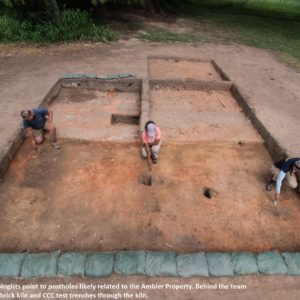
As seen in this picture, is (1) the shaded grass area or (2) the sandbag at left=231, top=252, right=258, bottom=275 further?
(1) the shaded grass area

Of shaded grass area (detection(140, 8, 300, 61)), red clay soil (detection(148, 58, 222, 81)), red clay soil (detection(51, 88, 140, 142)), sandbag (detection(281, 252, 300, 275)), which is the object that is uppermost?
sandbag (detection(281, 252, 300, 275))

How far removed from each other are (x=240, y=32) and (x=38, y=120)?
1311 centimetres

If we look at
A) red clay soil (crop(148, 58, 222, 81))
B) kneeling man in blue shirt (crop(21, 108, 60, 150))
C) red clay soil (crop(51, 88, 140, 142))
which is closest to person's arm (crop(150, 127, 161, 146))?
red clay soil (crop(51, 88, 140, 142))

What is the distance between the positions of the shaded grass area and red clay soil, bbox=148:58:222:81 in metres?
2.83

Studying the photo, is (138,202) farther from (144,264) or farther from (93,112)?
(93,112)

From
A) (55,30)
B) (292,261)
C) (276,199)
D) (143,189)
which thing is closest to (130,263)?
(143,189)

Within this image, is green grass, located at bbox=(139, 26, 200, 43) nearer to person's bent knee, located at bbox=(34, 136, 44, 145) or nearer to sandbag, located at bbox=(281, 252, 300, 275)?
person's bent knee, located at bbox=(34, 136, 44, 145)

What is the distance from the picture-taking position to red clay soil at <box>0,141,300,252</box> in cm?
427

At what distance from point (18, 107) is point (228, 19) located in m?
15.3

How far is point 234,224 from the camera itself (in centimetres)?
459

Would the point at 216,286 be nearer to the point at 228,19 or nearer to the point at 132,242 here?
the point at 132,242

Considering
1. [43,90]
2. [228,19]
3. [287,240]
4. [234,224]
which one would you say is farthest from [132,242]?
[228,19]

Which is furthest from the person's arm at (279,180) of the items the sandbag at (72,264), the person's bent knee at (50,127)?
the person's bent knee at (50,127)

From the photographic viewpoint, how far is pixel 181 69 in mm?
10273
